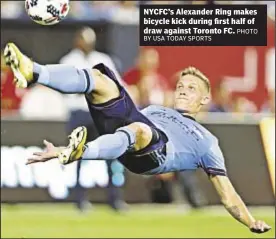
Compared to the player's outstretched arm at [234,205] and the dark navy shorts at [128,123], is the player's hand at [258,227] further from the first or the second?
the dark navy shorts at [128,123]

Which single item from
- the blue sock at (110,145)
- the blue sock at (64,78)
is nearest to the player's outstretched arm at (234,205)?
the blue sock at (110,145)

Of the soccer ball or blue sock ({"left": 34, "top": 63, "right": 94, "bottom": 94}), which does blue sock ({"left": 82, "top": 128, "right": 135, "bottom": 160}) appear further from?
the soccer ball

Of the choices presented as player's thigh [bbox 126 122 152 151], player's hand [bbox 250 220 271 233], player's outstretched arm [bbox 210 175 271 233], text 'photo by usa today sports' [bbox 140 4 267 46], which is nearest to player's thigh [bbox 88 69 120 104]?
player's thigh [bbox 126 122 152 151]

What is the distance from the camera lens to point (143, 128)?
7.77 metres

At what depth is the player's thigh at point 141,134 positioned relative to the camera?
7.69m

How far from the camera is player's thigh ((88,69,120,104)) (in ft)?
25.5

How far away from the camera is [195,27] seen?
26.6 feet

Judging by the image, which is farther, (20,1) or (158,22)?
(20,1)

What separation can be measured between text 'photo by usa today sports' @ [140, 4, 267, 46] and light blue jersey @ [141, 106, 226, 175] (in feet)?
1.56

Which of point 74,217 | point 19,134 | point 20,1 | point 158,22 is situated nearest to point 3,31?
point 20,1

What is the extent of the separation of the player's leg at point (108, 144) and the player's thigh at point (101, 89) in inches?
9.2

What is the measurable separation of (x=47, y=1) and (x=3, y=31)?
4.71 m

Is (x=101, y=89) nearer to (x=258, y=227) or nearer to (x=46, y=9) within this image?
(x=46, y=9)

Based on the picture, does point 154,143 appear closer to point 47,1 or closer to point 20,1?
point 47,1
